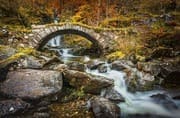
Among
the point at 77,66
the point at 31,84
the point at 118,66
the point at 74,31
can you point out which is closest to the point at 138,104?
the point at 31,84

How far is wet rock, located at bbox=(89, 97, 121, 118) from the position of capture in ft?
22.7

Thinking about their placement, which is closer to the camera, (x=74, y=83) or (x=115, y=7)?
(x=74, y=83)

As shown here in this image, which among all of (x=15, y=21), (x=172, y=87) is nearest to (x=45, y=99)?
(x=172, y=87)

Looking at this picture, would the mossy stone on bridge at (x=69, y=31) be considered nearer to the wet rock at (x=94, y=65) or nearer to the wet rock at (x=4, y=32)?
the wet rock at (x=4, y=32)

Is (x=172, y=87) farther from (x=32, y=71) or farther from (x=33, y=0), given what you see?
(x=33, y=0)

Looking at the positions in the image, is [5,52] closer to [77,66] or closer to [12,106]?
[77,66]

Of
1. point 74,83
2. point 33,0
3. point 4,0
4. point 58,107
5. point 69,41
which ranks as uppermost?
point 33,0

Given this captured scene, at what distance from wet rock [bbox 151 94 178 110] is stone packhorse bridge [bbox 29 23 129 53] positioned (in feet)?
21.6

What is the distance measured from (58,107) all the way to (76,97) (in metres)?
0.80

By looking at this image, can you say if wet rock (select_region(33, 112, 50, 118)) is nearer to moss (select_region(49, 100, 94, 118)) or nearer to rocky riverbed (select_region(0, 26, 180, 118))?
rocky riverbed (select_region(0, 26, 180, 118))

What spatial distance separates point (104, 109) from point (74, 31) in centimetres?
875

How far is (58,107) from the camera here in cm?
768

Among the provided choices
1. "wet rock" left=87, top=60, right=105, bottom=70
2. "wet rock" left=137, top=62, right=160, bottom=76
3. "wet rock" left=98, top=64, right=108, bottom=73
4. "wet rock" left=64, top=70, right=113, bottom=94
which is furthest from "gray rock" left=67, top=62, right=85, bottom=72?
"wet rock" left=64, top=70, right=113, bottom=94

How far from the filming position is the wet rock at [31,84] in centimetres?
766
